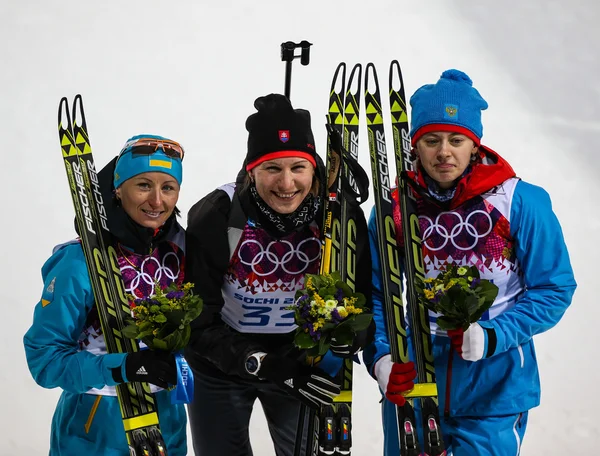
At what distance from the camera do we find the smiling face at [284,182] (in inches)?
119

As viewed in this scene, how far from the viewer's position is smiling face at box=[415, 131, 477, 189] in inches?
118

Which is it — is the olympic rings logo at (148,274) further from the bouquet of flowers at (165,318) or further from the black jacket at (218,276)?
the bouquet of flowers at (165,318)

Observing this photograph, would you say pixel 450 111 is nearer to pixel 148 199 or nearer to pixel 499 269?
pixel 499 269

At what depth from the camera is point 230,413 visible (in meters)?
3.28

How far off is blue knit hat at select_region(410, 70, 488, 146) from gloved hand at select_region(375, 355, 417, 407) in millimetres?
768

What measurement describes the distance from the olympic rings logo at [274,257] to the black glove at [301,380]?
0.32 meters

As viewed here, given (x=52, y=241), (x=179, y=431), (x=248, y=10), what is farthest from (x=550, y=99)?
(x=179, y=431)

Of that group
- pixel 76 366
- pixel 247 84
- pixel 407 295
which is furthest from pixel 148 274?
pixel 247 84

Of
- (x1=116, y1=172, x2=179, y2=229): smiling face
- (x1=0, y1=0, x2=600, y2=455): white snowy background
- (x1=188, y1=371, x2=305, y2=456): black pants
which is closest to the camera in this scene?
(x1=116, y1=172, x2=179, y2=229): smiling face

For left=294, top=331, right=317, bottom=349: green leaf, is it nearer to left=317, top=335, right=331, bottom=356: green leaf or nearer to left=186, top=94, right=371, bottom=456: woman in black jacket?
left=317, top=335, right=331, bottom=356: green leaf

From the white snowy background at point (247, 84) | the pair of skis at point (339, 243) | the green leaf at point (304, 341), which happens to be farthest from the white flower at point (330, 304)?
the white snowy background at point (247, 84)

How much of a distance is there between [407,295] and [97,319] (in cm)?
105

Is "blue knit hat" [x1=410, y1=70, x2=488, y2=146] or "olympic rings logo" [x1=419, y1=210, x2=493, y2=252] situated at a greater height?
"blue knit hat" [x1=410, y1=70, x2=488, y2=146]

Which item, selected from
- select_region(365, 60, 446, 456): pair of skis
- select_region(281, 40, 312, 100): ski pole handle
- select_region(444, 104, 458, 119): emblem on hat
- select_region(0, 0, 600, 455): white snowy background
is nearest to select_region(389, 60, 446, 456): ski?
select_region(365, 60, 446, 456): pair of skis
